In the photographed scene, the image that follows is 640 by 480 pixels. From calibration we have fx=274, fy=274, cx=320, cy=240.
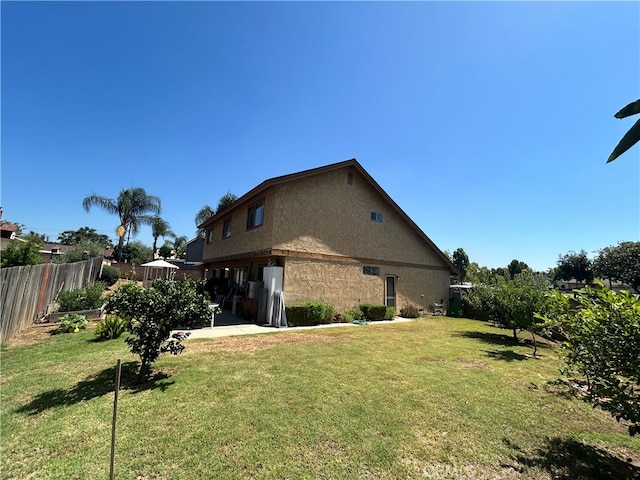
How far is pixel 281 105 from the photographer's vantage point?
12094 mm

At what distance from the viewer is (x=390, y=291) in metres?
16.3

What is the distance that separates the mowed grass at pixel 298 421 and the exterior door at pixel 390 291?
Result: 9208 mm

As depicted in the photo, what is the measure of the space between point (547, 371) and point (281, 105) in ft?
42.3

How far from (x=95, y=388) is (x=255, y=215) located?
10637 mm

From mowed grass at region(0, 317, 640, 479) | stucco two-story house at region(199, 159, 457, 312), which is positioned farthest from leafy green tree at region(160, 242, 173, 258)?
mowed grass at region(0, 317, 640, 479)

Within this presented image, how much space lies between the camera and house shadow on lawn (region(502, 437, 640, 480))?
2.97 metres

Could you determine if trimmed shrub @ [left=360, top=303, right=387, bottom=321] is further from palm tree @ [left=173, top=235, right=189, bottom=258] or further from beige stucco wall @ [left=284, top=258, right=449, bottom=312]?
palm tree @ [left=173, top=235, right=189, bottom=258]

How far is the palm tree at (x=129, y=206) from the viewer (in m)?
34.2

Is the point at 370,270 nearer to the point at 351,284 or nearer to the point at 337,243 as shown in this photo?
the point at 351,284

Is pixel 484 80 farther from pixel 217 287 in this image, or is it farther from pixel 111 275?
pixel 111 275

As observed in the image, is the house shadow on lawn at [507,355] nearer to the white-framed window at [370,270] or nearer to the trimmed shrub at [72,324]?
the white-framed window at [370,270]

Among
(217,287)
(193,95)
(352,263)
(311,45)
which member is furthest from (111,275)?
(311,45)

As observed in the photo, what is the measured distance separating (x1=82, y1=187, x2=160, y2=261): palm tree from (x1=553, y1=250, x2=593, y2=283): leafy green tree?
214ft

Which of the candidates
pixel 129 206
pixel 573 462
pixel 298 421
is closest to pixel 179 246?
pixel 129 206
